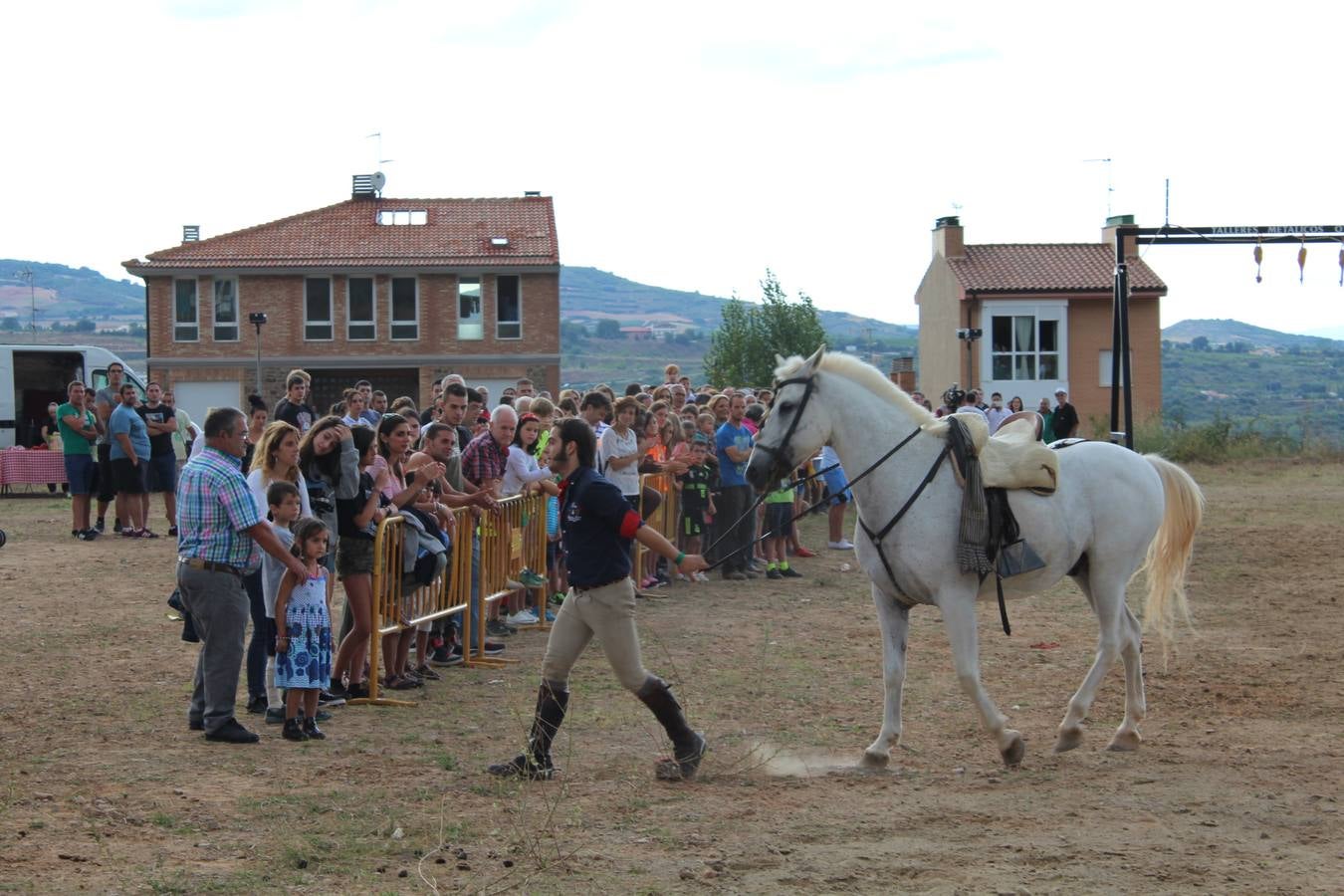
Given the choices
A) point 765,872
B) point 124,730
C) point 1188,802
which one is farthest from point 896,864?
point 124,730

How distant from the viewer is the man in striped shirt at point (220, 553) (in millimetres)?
7840


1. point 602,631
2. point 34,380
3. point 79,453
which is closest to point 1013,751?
point 602,631

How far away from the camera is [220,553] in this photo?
7.91 m

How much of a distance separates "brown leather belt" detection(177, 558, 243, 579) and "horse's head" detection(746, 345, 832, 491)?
2.98 metres

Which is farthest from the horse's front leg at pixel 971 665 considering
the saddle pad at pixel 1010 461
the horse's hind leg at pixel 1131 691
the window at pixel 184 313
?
the window at pixel 184 313

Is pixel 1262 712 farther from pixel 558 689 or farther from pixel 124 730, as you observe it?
pixel 124 730

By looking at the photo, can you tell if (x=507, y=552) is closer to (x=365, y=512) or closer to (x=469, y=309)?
(x=365, y=512)

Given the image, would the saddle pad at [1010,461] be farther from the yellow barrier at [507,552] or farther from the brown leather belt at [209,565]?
the yellow barrier at [507,552]

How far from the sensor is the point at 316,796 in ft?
22.7

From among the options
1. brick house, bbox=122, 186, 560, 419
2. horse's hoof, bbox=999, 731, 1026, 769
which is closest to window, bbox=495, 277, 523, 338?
brick house, bbox=122, 186, 560, 419

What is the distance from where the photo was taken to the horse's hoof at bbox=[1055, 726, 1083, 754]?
8117 mm

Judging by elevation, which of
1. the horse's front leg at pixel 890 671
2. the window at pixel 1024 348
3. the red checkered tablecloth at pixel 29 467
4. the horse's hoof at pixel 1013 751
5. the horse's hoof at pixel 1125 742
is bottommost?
the horse's hoof at pixel 1125 742

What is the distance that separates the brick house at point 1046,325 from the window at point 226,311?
90.5 feet

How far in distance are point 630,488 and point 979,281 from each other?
4192cm
